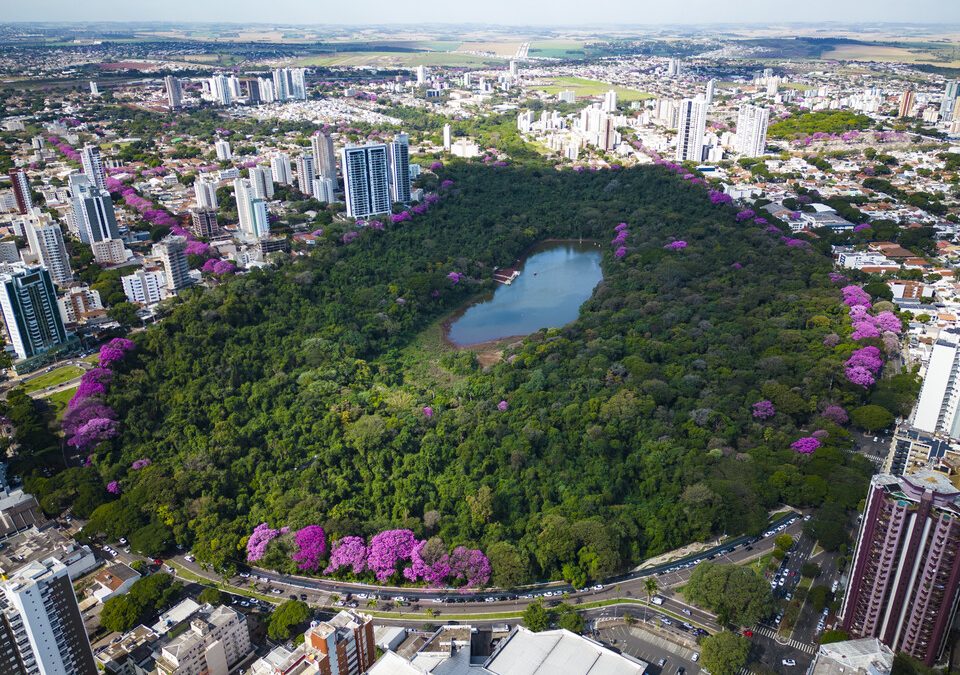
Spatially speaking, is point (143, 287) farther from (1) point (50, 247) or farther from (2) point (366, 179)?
(2) point (366, 179)

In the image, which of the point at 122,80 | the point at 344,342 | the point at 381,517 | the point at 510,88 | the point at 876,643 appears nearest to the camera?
the point at 876,643

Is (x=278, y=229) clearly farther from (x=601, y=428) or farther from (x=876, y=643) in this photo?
(x=876, y=643)

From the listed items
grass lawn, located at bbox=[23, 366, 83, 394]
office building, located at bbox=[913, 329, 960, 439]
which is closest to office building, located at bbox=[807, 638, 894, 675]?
office building, located at bbox=[913, 329, 960, 439]

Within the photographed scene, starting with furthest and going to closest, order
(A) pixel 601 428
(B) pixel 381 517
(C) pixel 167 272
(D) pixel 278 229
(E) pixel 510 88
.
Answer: (E) pixel 510 88 → (D) pixel 278 229 → (C) pixel 167 272 → (A) pixel 601 428 → (B) pixel 381 517

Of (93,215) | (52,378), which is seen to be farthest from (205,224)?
(52,378)

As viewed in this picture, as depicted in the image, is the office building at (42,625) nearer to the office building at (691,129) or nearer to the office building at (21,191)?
the office building at (21,191)

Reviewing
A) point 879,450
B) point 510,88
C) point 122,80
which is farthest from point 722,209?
point 122,80

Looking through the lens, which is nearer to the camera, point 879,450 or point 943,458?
point 943,458
